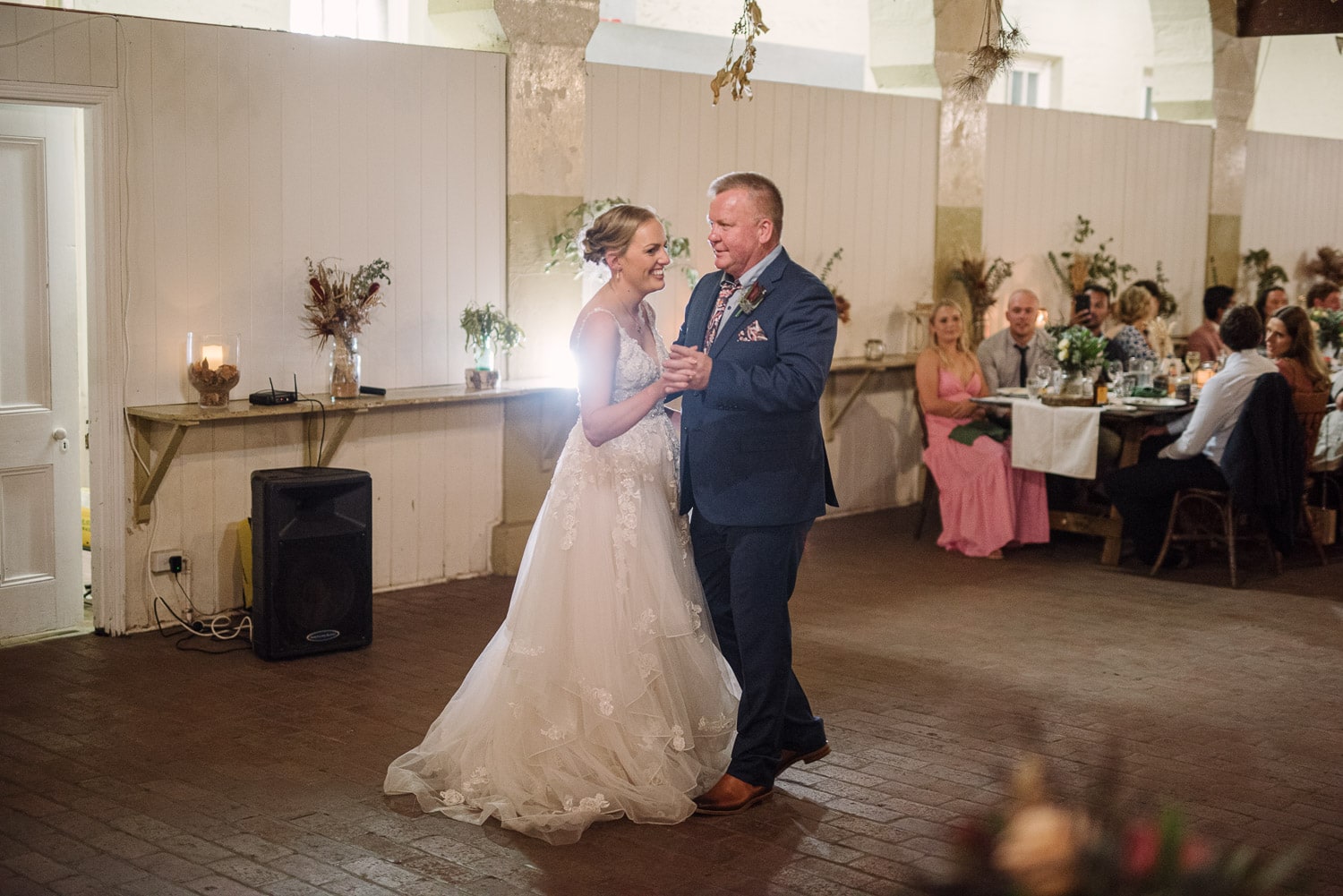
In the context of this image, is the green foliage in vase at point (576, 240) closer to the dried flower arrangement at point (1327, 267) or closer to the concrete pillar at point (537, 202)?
the concrete pillar at point (537, 202)

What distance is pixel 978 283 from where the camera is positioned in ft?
32.3

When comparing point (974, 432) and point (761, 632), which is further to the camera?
point (974, 432)

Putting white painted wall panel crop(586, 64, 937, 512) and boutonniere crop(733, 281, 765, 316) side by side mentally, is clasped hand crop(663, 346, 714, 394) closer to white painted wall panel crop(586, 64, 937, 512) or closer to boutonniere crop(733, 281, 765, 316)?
boutonniere crop(733, 281, 765, 316)

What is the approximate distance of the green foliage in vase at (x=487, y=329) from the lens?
278 inches

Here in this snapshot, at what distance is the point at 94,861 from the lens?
382cm

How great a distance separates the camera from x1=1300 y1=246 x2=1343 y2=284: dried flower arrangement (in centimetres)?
1338

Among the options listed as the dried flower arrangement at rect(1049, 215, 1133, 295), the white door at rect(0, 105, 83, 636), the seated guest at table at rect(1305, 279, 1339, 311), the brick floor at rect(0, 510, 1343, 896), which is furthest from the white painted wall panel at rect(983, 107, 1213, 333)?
the white door at rect(0, 105, 83, 636)

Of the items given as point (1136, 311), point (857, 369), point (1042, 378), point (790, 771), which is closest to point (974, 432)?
point (1042, 378)

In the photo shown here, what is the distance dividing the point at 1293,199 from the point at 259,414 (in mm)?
10629

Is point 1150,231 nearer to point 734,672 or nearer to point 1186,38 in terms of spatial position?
point 1186,38

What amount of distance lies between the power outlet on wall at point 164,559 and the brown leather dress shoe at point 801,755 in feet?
10.1

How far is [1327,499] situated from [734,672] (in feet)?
18.4

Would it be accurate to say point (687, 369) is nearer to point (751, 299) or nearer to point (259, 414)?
point (751, 299)

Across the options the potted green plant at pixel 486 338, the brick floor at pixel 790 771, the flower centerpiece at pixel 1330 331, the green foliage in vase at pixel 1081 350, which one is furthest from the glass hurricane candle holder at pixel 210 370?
the flower centerpiece at pixel 1330 331
